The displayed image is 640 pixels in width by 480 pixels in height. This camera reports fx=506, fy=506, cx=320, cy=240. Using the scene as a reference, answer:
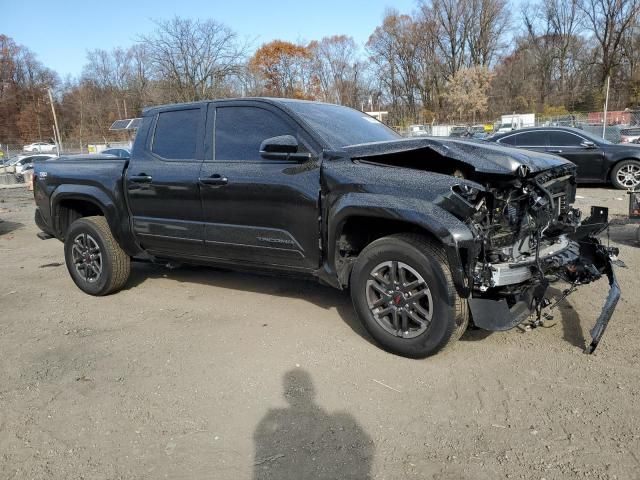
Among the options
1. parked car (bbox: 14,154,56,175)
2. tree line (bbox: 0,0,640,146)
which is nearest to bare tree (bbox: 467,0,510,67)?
tree line (bbox: 0,0,640,146)

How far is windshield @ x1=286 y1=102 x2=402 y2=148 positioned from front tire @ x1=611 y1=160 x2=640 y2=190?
8.16 m

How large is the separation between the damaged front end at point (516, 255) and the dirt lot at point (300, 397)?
0.37m

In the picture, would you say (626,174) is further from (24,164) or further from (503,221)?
(24,164)

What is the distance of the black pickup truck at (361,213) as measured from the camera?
3.27 metres

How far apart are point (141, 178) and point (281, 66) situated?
59363 mm

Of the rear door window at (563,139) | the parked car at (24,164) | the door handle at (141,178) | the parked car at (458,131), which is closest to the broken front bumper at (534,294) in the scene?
the door handle at (141,178)

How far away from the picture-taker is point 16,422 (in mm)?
3029

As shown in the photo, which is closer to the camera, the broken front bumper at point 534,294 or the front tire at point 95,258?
the broken front bumper at point 534,294

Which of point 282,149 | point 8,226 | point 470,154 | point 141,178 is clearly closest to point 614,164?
point 470,154

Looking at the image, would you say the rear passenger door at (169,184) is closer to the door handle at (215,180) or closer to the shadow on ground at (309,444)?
the door handle at (215,180)

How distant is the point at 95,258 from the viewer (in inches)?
210

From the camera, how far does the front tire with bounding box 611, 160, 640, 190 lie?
422 inches

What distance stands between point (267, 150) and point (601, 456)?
285cm

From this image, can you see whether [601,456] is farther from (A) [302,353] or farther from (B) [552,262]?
(A) [302,353]
